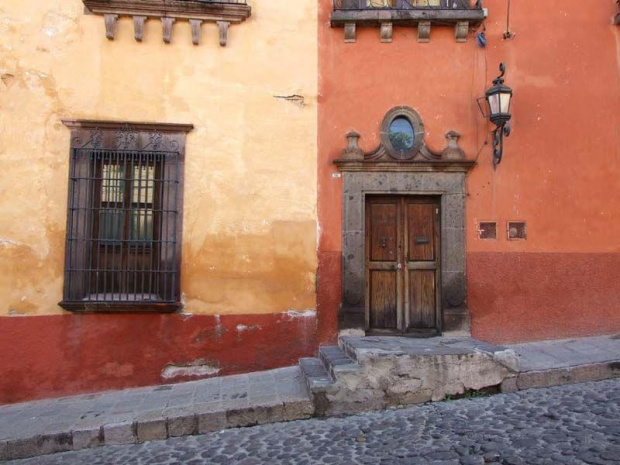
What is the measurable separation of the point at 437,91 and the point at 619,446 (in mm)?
4282

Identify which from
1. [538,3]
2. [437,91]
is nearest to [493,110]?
[437,91]

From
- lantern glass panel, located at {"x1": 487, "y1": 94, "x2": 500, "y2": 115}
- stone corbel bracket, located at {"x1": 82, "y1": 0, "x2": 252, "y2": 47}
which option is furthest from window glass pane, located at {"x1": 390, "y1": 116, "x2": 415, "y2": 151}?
stone corbel bracket, located at {"x1": 82, "y1": 0, "x2": 252, "y2": 47}

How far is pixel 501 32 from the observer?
6211 millimetres

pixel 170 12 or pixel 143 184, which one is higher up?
pixel 170 12

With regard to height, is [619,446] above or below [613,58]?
below

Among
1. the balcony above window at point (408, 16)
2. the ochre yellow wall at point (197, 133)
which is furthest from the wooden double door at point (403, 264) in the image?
the balcony above window at point (408, 16)

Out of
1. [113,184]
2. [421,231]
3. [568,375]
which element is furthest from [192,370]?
[568,375]

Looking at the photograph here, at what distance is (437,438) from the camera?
12.6ft

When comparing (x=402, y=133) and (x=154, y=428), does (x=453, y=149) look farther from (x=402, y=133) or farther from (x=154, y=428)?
(x=154, y=428)

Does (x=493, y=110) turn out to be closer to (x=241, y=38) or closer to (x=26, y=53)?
(x=241, y=38)

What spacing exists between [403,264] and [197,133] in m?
2.98

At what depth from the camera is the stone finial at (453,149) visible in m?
→ 6.01

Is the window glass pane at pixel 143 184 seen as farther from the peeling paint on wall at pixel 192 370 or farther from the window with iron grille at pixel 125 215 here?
the peeling paint on wall at pixel 192 370

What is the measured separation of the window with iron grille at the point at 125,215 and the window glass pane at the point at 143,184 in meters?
0.01
